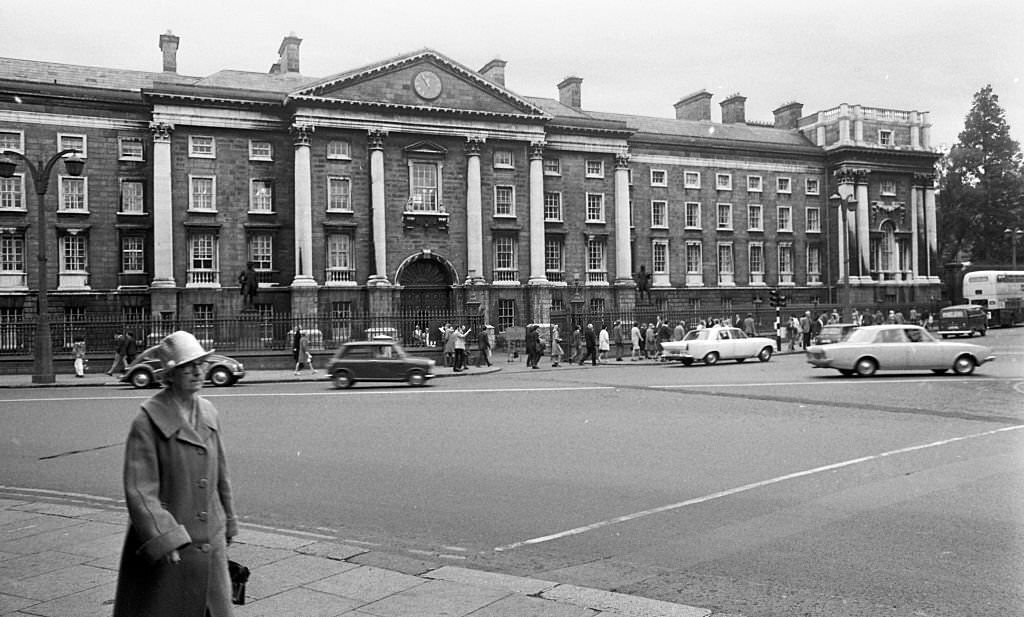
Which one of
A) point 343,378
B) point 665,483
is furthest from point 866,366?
point 665,483

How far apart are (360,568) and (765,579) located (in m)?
2.95

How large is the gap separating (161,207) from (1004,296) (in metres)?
50.9

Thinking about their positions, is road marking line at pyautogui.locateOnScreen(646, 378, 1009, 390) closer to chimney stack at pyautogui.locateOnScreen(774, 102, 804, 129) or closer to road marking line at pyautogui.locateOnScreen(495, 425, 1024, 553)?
road marking line at pyautogui.locateOnScreen(495, 425, 1024, 553)

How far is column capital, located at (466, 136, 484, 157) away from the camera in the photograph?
4875cm

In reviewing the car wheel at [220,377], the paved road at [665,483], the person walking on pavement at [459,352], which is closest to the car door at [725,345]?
the person walking on pavement at [459,352]

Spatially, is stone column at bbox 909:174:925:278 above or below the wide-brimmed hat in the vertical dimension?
above

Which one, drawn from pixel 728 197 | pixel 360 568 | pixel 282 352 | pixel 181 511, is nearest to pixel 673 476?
pixel 360 568

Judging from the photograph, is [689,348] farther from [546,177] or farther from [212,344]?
[546,177]

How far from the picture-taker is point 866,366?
906 inches

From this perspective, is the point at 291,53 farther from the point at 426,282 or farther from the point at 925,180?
the point at 925,180

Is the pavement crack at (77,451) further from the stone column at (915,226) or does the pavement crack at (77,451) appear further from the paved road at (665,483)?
the stone column at (915,226)

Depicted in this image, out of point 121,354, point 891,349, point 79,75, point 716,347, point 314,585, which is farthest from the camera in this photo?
point 79,75

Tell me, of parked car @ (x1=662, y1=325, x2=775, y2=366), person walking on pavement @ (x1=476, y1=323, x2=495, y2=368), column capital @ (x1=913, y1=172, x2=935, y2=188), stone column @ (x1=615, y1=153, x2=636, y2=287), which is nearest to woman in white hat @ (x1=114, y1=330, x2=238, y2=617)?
parked car @ (x1=662, y1=325, x2=775, y2=366)

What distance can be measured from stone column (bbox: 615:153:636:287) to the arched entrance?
11184 millimetres
